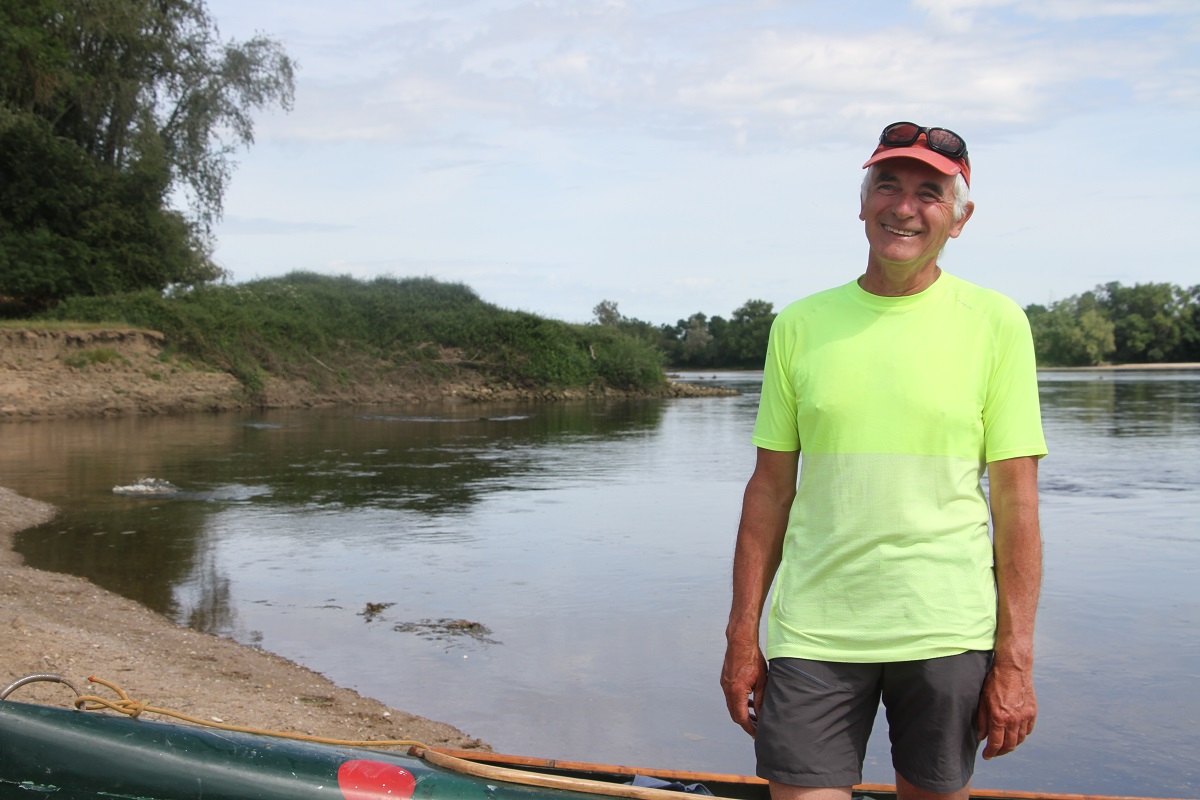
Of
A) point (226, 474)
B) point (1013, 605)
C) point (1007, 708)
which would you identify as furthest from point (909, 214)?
point (226, 474)

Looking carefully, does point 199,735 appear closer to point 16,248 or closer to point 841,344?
point 841,344

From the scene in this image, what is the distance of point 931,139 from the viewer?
2.56 m

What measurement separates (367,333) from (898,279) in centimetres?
4179

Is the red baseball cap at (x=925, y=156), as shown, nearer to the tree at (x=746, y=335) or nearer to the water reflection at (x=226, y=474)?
the water reflection at (x=226, y=474)

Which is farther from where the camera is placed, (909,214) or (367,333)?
(367,333)

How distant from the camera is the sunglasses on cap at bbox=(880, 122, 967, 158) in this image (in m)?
2.56

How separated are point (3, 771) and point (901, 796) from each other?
255 cm

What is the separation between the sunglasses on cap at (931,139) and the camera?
2561 millimetres

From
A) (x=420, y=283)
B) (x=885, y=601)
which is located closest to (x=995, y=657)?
(x=885, y=601)

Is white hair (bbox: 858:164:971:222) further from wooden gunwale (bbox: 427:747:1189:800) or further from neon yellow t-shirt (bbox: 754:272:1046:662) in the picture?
wooden gunwale (bbox: 427:747:1189:800)

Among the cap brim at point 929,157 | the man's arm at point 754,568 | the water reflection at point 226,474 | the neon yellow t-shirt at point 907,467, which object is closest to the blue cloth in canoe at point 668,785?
the man's arm at point 754,568

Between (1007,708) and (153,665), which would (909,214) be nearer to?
(1007,708)

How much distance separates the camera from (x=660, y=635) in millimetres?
7676

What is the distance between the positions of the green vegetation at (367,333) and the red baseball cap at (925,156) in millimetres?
31867
